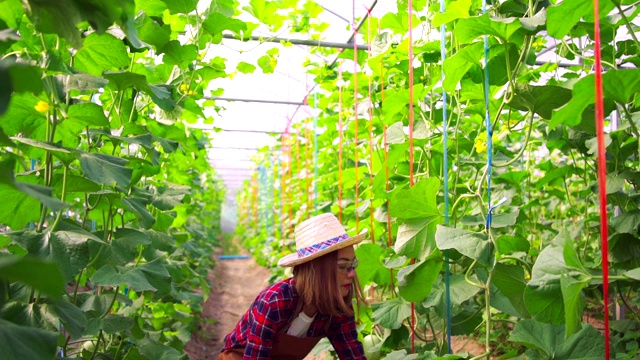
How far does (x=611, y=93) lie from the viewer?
1.41 metres

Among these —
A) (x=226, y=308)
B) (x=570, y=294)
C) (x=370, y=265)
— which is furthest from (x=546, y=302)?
(x=226, y=308)

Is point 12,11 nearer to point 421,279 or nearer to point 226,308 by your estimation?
point 421,279

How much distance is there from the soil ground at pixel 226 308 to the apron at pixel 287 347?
Answer: 1129mm

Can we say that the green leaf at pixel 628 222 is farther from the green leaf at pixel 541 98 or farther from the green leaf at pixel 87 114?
the green leaf at pixel 87 114

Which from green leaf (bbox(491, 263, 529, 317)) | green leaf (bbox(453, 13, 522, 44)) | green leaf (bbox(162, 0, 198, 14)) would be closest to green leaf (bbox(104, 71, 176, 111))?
green leaf (bbox(162, 0, 198, 14))

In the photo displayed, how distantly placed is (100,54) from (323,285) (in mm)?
1163

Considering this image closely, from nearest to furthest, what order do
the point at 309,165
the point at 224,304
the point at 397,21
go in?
the point at 397,21 < the point at 309,165 < the point at 224,304

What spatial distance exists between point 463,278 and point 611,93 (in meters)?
0.98

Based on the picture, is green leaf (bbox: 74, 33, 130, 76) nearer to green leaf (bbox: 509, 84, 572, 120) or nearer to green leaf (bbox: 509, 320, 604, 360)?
green leaf (bbox: 509, 84, 572, 120)

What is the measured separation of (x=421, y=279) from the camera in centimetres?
212

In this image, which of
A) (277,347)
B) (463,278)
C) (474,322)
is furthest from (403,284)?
(277,347)

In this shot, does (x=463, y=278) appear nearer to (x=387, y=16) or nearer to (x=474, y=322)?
(x=474, y=322)

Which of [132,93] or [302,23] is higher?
[302,23]

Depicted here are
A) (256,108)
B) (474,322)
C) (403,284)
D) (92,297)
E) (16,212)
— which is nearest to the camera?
(16,212)
